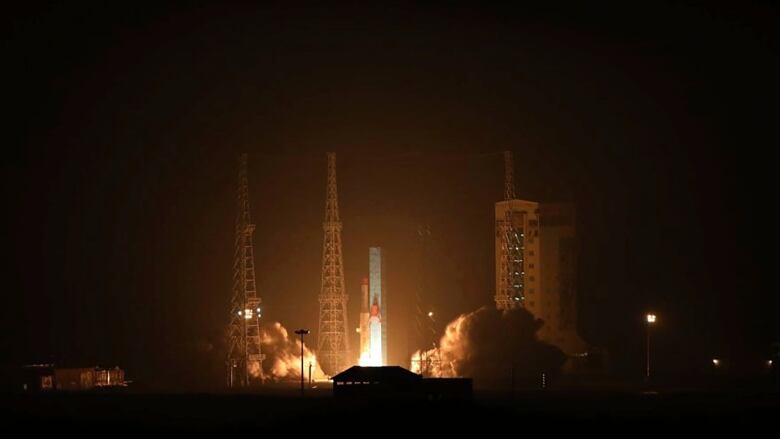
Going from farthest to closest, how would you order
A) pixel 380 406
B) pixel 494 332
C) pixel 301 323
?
pixel 301 323, pixel 494 332, pixel 380 406

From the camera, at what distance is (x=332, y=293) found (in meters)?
143

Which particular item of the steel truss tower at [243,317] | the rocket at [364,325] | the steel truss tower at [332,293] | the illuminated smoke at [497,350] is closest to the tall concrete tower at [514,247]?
the illuminated smoke at [497,350]

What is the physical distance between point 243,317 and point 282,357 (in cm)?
875

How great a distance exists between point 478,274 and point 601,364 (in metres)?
17.9

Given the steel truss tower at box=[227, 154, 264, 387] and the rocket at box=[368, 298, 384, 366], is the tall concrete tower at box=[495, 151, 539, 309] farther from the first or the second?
the steel truss tower at box=[227, 154, 264, 387]

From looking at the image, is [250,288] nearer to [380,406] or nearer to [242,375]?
[242,375]

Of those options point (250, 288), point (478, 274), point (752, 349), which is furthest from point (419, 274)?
point (752, 349)

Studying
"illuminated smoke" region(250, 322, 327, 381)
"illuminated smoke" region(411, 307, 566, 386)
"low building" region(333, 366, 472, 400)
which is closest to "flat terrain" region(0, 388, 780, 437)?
"low building" region(333, 366, 472, 400)

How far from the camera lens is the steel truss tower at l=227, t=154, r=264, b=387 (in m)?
140

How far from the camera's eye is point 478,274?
161 meters

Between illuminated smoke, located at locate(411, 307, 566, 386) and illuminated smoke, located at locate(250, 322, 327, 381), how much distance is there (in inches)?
469

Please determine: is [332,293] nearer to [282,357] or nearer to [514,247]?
[282,357]

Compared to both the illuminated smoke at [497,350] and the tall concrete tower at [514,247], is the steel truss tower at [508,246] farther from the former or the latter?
the illuminated smoke at [497,350]

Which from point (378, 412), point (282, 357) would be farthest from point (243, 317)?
point (378, 412)
